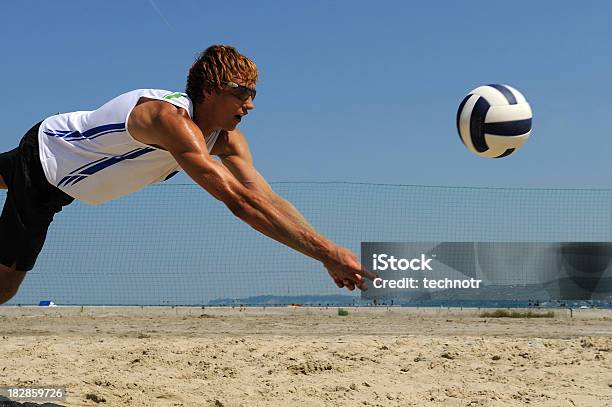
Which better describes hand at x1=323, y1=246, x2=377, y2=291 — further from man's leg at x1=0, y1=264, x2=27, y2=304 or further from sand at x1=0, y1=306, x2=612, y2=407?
sand at x1=0, y1=306, x2=612, y2=407

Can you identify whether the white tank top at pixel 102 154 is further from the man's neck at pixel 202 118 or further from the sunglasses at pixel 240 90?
the sunglasses at pixel 240 90

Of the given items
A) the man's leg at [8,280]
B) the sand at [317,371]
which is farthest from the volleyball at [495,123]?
the man's leg at [8,280]

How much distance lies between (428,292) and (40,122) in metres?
9.47

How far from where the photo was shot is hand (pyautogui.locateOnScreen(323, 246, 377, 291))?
2.77 m

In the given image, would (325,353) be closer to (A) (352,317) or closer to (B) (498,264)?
(A) (352,317)

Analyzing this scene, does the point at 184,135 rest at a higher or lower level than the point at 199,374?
higher

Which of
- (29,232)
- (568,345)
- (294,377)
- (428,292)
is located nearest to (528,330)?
(568,345)

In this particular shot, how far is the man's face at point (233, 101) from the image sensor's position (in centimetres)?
373

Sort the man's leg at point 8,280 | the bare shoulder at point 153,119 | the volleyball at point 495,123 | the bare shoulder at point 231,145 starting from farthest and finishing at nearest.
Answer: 1. the volleyball at point 495,123
2. the man's leg at point 8,280
3. the bare shoulder at point 231,145
4. the bare shoulder at point 153,119

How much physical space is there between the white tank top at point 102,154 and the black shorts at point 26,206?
0.33 ft

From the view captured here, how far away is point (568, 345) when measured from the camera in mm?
6793

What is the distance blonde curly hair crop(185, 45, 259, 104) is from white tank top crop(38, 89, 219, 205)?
0.10 meters

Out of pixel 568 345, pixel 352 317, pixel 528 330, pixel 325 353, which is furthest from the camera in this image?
pixel 352 317

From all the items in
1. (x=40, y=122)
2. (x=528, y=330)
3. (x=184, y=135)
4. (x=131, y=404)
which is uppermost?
(x=40, y=122)
